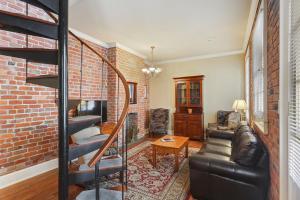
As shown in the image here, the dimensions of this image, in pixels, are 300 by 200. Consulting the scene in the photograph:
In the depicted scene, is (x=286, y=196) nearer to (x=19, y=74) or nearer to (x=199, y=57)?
(x=19, y=74)

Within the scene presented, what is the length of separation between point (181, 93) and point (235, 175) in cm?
388

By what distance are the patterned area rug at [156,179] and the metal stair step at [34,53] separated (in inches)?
77.0

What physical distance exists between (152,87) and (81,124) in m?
4.67

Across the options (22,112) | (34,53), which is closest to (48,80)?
(34,53)

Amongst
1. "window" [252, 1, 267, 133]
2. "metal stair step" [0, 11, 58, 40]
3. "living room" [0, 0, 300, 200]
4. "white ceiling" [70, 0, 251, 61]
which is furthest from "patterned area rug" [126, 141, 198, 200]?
"white ceiling" [70, 0, 251, 61]

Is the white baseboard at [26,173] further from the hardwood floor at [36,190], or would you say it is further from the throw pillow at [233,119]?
the throw pillow at [233,119]

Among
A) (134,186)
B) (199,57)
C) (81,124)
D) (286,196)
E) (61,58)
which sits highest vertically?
(199,57)

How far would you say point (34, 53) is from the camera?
1574mm

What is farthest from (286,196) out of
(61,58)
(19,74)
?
(19,74)

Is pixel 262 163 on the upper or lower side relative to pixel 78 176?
upper

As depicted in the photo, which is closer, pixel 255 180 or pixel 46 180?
pixel 255 180

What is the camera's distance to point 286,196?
49.7 inches

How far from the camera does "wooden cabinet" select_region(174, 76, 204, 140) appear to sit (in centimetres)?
498

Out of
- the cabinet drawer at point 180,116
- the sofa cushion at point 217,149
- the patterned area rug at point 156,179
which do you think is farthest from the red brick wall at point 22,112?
the cabinet drawer at point 180,116
